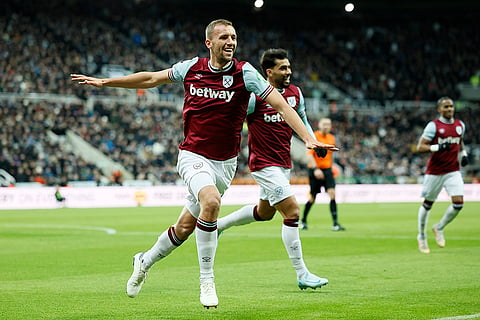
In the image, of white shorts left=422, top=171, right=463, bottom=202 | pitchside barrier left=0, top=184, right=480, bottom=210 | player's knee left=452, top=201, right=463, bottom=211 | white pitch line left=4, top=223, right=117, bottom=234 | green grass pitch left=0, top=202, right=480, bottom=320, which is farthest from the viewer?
pitchside barrier left=0, top=184, right=480, bottom=210

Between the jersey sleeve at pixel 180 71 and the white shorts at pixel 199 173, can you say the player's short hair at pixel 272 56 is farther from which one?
the white shorts at pixel 199 173

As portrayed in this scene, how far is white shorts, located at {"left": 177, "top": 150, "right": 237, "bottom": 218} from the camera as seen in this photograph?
23.5 ft

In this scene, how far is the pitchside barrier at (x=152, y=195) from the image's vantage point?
2953 centimetres

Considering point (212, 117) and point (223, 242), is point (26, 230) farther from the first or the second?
point (212, 117)

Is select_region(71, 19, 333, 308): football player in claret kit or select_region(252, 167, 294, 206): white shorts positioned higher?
select_region(71, 19, 333, 308): football player in claret kit

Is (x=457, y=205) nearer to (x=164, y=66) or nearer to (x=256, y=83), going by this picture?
(x=256, y=83)

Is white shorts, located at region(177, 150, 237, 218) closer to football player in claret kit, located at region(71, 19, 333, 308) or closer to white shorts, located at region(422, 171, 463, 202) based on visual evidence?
football player in claret kit, located at region(71, 19, 333, 308)

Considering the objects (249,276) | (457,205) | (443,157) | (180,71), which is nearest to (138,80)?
(180,71)

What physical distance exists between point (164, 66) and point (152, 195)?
1401 centimetres

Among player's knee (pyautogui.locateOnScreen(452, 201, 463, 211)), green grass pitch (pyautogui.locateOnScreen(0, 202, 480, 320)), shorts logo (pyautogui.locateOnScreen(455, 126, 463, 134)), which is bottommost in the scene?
green grass pitch (pyautogui.locateOnScreen(0, 202, 480, 320))

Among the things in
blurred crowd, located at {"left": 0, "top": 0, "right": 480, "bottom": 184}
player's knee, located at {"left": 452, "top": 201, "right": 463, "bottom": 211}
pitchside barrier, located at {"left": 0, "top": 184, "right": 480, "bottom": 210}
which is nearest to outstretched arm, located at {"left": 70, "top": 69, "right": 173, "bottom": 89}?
player's knee, located at {"left": 452, "top": 201, "right": 463, "bottom": 211}

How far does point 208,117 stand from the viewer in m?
7.37

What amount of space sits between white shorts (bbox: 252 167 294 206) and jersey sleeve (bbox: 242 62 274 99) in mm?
1972

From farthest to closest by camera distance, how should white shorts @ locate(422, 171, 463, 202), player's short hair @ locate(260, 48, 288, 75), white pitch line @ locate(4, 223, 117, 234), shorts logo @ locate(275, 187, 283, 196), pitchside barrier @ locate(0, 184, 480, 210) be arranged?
pitchside barrier @ locate(0, 184, 480, 210), white pitch line @ locate(4, 223, 117, 234), white shorts @ locate(422, 171, 463, 202), player's short hair @ locate(260, 48, 288, 75), shorts logo @ locate(275, 187, 283, 196)
